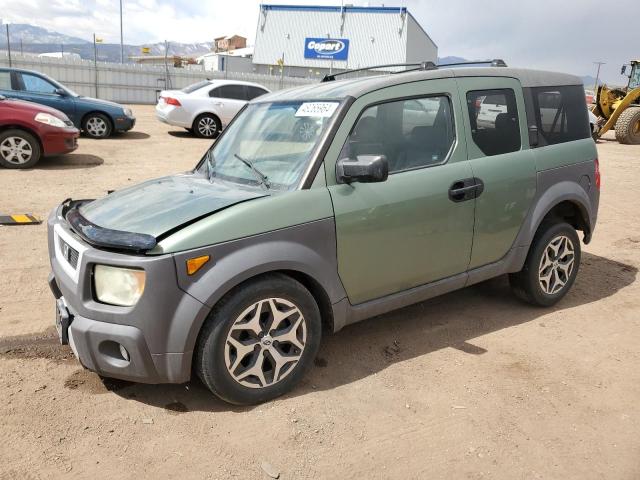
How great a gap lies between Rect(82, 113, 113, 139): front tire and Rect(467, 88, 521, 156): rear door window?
11.2 meters

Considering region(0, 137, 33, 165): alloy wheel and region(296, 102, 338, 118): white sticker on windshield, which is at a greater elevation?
region(296, 102, 338, 118): white sticker on windshield

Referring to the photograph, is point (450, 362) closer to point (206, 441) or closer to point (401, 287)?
point (401, 287)

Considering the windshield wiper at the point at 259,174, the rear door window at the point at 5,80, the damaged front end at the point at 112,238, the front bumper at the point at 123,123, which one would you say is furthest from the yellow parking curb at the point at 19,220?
the front bumper at the point at 123,123

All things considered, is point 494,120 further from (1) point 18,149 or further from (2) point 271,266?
(1) point 18,149

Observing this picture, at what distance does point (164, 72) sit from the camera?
1034 inches

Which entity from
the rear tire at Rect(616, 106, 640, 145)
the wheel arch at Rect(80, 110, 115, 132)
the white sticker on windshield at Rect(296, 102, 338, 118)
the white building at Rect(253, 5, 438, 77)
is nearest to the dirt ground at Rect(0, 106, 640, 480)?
the white sticker on windshield at Rect(296, 102, 338, 118)

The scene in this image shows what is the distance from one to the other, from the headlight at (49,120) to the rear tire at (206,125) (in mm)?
5308

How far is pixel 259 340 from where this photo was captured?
2988mm

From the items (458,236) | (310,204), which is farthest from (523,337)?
(310,204)

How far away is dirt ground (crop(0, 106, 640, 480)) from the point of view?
2.61m

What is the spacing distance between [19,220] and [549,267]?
5.45 m

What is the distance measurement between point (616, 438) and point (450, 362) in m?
1.03

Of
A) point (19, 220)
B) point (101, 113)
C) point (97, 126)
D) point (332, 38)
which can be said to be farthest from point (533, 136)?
point (332, 38)

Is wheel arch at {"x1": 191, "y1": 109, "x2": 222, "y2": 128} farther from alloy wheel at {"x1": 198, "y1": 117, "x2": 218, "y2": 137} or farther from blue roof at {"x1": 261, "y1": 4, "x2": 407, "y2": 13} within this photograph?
blue roof at {"x1": 261, "y1": 4, "x2": 407, "y2": 13}
